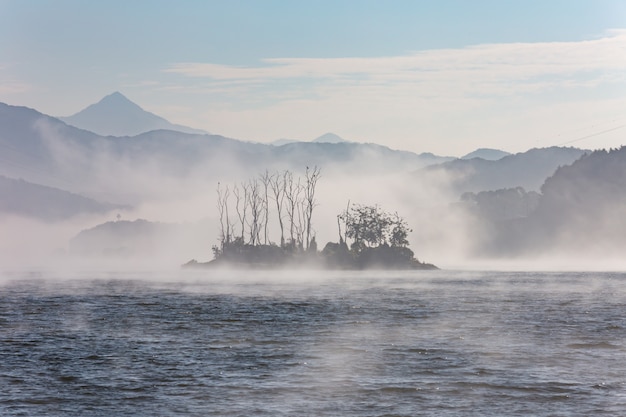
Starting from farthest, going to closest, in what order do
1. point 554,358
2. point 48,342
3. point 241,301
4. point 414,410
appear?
point 241,301
point 48,342
point 554,358
point 414,410

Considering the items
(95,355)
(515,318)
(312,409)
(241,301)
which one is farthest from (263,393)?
(241,301)

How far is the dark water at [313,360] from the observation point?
145ft

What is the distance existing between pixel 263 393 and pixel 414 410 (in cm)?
790

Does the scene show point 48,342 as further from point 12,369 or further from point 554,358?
point 554,358

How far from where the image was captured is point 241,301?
395ft

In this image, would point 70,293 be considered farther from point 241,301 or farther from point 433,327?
point 433,327

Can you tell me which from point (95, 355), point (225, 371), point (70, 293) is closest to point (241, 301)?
point (70, 293)

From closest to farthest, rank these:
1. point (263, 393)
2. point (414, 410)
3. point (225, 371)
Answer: point (414, 410) < point (263, 393) < point (225, 371)

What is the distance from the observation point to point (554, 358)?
59031 mm

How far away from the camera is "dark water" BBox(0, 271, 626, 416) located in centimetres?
4409

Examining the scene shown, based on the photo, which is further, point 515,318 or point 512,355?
point 515,318

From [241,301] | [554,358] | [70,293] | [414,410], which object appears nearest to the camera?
[414,410]

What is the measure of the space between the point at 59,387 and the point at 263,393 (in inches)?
409

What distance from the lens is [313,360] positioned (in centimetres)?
5878
